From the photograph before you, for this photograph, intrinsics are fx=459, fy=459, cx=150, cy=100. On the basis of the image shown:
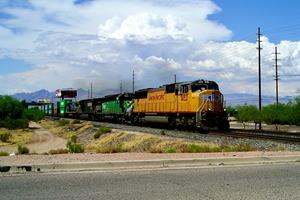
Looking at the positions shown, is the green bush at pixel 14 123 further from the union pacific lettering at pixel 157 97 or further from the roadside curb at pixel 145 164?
the roadside curb at pixel 145 164

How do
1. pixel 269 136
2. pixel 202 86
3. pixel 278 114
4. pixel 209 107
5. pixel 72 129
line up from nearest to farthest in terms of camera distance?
pixel 269 136 < pixel 209 107 < pixel 202 86 < pixel 278 114 < pixel 72 129

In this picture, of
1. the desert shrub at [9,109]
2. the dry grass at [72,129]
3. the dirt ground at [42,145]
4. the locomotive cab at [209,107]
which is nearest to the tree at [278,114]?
the dry grass at [72,129]

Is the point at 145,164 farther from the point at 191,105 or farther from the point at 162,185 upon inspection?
the point at 191,105

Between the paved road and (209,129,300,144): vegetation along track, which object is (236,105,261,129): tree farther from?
the paved road

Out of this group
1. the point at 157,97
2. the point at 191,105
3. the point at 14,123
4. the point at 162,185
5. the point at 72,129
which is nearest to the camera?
the point at 162,185

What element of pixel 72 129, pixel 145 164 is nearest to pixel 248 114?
pixel 72 129

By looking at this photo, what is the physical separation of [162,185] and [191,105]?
922 inches

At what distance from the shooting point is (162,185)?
10.3 meters

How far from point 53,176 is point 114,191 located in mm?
2602

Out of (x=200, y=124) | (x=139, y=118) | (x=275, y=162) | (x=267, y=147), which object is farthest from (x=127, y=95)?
(x=275, y=162)

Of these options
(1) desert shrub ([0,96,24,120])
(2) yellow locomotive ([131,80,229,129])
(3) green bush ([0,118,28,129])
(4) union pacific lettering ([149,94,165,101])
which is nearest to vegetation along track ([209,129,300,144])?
(2) yellow locomotive ([131,80,229,129])

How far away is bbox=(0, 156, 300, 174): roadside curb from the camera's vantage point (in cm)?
1246

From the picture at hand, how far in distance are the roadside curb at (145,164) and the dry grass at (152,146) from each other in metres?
3.46

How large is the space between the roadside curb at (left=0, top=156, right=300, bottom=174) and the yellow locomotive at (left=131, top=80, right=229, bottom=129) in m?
16.8
